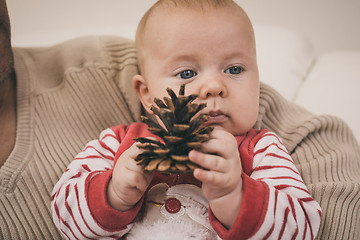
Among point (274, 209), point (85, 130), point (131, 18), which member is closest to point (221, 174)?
point (274, 209)

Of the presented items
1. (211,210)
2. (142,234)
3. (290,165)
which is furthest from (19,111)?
(290,165)

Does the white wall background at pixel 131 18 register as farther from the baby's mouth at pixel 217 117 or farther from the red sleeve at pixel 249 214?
the red sleeve at pixel 249 214

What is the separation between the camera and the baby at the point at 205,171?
592 mm

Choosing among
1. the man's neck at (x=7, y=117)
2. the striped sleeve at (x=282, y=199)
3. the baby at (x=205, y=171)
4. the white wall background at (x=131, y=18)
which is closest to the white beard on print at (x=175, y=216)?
the baby at (x=205, y=171)

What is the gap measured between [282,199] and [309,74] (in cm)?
115

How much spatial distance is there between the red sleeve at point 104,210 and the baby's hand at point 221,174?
0.18 metres

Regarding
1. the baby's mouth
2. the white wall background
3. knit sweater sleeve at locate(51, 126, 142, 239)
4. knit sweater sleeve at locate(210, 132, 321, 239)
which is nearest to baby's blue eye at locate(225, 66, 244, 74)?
the baby's mouth

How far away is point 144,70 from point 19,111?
1.23 feet

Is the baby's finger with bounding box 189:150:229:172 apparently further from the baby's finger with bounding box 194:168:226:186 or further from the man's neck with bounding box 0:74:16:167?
the man's neck with bounding box 0:74:16:167

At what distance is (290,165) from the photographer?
0.73 meters

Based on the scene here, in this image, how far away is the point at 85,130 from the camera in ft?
3.17

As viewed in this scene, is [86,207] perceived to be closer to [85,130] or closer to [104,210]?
[104,210]

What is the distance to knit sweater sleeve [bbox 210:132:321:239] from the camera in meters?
0.59

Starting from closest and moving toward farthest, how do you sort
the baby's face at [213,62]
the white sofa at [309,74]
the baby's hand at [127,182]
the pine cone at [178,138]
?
the pine cone at [178,138] → the baby's hand at [127,182] → the baby's face at [213,62] → the white sofa at [309,74]
